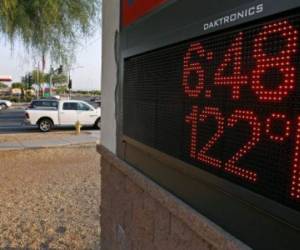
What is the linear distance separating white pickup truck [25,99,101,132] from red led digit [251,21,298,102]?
19.3 metres

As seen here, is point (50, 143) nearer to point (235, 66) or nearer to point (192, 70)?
point (192, 70)

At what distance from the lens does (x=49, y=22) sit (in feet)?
31.5

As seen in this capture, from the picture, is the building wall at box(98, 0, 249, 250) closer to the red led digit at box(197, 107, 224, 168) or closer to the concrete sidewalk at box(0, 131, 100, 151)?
the red led digit at box(197, 107, 224, 168)

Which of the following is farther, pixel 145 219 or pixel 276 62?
pixel 145 219

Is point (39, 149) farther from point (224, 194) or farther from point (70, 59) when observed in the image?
point (224, 194)

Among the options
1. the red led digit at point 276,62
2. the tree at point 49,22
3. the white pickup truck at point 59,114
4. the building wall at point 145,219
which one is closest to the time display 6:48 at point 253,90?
the red led digit at point 276,62

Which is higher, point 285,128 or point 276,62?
point 276,62

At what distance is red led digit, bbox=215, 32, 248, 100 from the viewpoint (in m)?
1.39

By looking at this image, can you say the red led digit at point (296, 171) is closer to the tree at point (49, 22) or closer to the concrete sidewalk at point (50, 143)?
the tree at point (49, 22)

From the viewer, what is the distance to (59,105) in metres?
20.8

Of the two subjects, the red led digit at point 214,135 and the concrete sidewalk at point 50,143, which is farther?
the concrete sidewalk at point 50,143

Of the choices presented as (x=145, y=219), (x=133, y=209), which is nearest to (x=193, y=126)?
(x=145, y=219)

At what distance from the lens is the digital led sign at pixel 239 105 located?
1.16m

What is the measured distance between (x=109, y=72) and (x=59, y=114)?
17604mm
